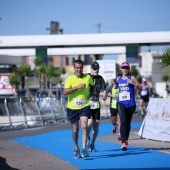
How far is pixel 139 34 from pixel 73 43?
410 centimetres

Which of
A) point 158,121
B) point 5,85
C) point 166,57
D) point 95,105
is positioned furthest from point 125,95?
point 5,85

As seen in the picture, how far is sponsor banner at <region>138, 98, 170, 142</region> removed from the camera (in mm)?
14880

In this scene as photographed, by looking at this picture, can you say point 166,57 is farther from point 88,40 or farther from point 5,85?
point 5,85

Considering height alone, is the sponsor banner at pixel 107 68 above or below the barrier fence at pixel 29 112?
above

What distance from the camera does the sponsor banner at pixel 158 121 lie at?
14.9 meters

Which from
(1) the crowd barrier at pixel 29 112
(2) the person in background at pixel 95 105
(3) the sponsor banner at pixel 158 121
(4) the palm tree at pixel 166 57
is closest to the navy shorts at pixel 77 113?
(2) the person in background at pixel 95 105

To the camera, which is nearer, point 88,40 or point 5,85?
point 88,40

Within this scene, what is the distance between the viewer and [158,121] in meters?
15.3

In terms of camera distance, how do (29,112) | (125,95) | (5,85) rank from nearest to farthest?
(125,95)
(29,112)
(5,85)

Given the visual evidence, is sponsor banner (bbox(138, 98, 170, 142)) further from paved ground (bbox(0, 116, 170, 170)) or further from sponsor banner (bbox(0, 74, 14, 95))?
A: sponsor banner (bbox(0, 74, 14, 95))

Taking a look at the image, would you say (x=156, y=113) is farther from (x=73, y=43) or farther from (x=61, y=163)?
(x=73, y=43)

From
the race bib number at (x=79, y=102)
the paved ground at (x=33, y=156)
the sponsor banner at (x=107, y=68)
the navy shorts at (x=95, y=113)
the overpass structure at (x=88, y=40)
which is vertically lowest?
the paved ground at (x=33, y=156)

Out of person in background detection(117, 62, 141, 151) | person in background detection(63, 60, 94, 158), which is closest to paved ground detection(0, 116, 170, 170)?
person in background detection(63, 60, 94, 158)

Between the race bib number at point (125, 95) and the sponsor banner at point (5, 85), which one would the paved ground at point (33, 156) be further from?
the sponsor banner at point (5, 85)
